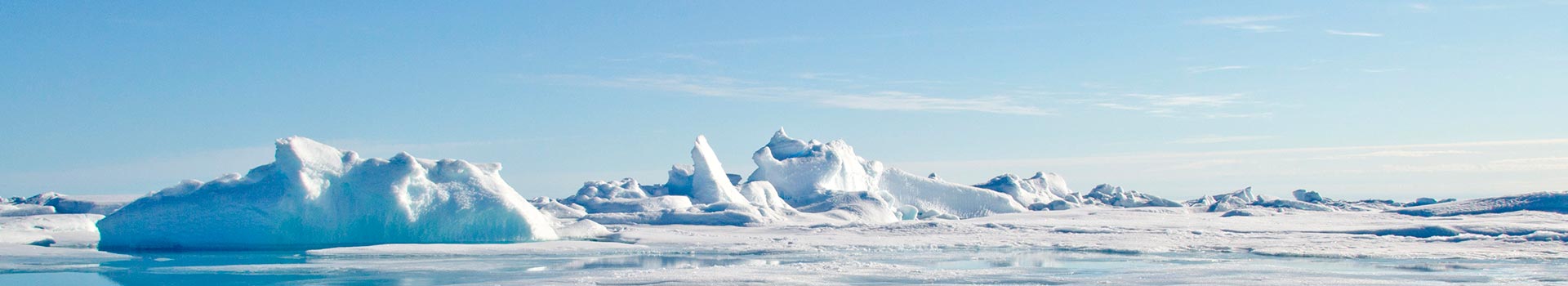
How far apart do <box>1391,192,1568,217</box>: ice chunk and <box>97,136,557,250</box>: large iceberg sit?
18366 mm

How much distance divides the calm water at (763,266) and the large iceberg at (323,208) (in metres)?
1.07

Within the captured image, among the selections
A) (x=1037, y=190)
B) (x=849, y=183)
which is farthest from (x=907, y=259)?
(x=1037, y=190)

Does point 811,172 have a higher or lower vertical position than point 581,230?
higher

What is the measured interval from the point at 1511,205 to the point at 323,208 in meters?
22.1

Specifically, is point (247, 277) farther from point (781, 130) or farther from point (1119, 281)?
point (781, 130)

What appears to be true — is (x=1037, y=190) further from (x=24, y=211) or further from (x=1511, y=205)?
(x=24, y=211)

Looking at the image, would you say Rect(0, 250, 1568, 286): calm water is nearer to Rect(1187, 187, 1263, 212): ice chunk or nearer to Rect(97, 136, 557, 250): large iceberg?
Rect(97, 136, 557, 250): large iceberg

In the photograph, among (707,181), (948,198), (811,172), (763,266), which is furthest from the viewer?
(948,198)

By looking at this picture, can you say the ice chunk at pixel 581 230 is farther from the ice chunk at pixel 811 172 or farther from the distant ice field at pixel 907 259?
the ice chunk at pixel 811 172

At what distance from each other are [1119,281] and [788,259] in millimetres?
4538

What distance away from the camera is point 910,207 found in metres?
28.2

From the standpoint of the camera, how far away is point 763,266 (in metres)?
12.7

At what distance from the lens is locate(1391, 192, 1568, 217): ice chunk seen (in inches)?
891

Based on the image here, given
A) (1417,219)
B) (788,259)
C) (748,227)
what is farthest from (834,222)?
(1417,219)
